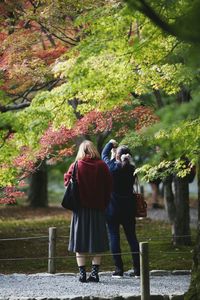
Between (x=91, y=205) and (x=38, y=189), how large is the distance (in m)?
17.5

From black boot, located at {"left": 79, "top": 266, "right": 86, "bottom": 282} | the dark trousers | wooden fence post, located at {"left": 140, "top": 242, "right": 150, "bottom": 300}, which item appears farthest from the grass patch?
the dark trousers

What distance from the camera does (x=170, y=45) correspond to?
8.62 meters

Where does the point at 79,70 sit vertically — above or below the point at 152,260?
above

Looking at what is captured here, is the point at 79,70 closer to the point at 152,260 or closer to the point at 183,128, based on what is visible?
the point at 183,128

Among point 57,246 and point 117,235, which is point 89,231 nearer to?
point 117,235

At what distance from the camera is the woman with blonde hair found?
873 centimetres

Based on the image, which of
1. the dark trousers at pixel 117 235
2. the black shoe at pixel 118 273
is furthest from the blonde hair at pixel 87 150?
the black shoe at pixel 118 273

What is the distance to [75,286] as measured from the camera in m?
8.88

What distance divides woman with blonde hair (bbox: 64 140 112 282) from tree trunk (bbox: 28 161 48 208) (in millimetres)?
17090

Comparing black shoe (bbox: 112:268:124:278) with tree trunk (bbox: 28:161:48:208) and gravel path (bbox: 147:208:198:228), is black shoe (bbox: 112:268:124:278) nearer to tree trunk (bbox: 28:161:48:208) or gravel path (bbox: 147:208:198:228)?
gravel path (bbox: 147:208:198:228)

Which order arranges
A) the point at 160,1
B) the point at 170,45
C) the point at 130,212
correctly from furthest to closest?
the point at 130,212, the point at 170,45, the point at 160,1

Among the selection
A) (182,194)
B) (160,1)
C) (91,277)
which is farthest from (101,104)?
(182,194)

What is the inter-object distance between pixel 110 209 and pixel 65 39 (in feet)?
19.0

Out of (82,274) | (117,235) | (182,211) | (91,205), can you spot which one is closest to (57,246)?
(182,211)
